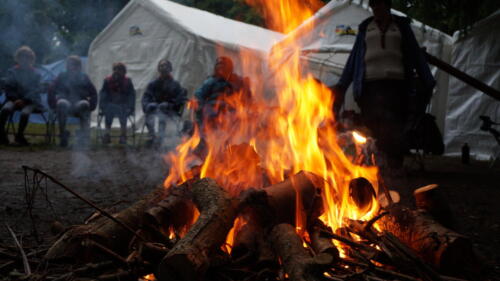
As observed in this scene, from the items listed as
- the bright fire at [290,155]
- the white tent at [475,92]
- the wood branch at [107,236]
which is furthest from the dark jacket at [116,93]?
the wood branch at [107,236]

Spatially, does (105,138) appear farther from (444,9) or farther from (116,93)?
(444,9)

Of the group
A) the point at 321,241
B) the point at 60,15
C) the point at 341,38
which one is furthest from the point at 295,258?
the point at 341,38

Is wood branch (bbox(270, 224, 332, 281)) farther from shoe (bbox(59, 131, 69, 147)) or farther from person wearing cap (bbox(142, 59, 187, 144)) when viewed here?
person wearing cap (bbox(142, 59, 187, 144))

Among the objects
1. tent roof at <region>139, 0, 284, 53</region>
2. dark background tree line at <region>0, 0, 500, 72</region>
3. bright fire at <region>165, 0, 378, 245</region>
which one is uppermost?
tent roof at <region>139, 0, 284, 53</region>

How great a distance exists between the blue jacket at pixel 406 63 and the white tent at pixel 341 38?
5332mm

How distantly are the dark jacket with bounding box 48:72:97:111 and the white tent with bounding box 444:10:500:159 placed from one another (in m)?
8.19

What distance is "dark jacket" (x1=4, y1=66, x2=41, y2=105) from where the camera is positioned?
364 inches

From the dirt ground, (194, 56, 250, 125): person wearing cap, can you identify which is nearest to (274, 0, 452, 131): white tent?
the dirt ground

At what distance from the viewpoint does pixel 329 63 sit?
12.5 meters

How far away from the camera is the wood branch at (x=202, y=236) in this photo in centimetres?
193

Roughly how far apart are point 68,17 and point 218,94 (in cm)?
405

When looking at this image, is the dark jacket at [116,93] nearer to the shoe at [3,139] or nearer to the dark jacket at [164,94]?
the dark jacket at [164,94]

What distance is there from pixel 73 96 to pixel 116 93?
3.41ft

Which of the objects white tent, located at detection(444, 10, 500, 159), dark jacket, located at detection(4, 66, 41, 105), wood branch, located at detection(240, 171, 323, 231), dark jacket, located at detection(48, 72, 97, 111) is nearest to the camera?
wood branch, located at detection(240, 171, 323, 231)
